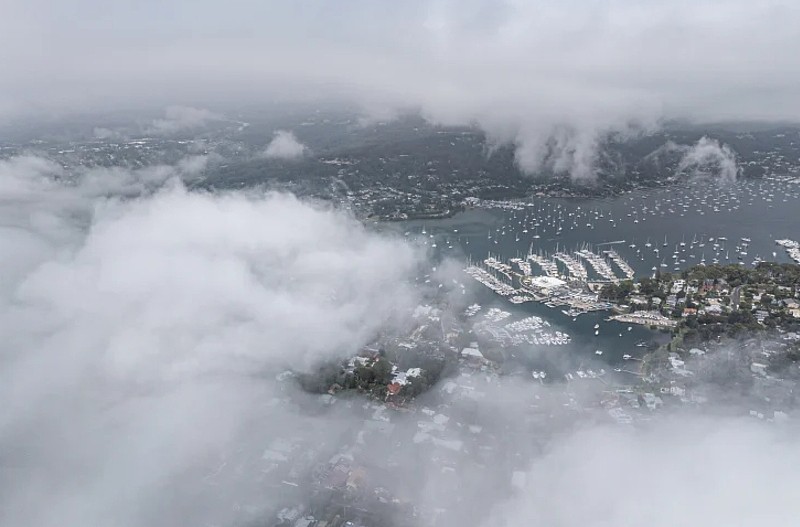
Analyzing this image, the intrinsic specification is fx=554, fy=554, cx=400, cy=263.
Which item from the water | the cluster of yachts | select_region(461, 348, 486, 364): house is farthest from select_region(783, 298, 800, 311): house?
select_region(461, 348, 486, 364): house

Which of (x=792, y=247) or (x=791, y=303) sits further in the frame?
(x=792, y=247)

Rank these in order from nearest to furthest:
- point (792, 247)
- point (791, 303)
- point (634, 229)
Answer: point (791, 303), point (792, 247), point (634, 229)

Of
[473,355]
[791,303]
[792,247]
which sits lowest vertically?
[473,355]

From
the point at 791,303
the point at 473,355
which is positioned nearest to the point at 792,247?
the point at 791,303

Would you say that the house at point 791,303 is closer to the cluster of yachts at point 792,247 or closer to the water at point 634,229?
the water at point 634,229

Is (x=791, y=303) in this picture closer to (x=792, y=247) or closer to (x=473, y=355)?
(x=792, y=247)

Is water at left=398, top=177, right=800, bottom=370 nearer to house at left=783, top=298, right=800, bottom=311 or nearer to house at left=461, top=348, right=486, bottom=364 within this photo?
house at left=461, top=348, right=486, bottom=364

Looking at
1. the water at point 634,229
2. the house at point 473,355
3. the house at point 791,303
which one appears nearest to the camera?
the house at point 473,355

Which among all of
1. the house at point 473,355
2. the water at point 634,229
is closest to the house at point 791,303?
the water at point 634,229

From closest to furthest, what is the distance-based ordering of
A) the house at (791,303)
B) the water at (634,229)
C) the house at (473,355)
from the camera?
the house at (473,355) < the house at (791,303) < the water at (634,229)

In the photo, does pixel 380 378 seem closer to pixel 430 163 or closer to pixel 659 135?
pixel 430 163
